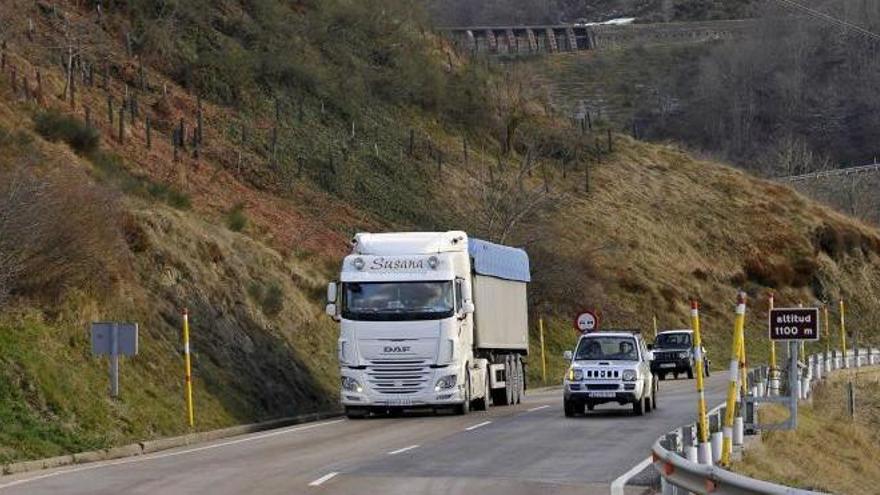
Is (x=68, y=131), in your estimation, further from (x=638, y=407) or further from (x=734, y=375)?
(x=734, y=375)

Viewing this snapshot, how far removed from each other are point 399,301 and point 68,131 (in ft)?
50.0

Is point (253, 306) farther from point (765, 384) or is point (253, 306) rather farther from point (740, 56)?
point (740, 56)

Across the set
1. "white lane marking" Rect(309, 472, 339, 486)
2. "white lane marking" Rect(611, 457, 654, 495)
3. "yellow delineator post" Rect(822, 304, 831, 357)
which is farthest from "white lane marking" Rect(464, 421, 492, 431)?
"yellow delineator post" Rect(822, 304, 831, 357)

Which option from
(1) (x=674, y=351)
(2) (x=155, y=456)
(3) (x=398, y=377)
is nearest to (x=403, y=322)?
(3) (x=398, y=377)

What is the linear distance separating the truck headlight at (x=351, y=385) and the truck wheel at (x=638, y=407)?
223 inches

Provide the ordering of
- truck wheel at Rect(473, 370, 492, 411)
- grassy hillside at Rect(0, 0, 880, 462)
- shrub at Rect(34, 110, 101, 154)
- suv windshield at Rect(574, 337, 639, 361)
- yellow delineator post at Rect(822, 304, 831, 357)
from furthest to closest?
yellow delineator post at Rect(822, 304, 831, 357), shrub at Rect(34, 110, 101, 154), truck wheel at Rect(473, 370, 492, 411), suv windshield at Rect(574, 337, 639, 361), grassy hillside at Rect(0, 0, 880, 462)

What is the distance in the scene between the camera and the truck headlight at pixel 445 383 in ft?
115

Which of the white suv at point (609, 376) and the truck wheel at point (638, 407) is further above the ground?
the white suv at point (609, 376)

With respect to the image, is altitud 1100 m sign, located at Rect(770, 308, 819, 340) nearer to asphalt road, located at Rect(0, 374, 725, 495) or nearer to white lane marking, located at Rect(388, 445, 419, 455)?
asphalt road, located at Rect(0, 374, 725, 495)

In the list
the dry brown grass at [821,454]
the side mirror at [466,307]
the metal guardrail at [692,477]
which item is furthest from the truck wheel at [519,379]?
the metal guardrail at [692,477]

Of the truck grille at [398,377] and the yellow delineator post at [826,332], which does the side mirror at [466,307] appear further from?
the yellow delineator post at [826,332]

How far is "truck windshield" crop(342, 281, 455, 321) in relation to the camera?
115 feet

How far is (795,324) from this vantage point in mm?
24328

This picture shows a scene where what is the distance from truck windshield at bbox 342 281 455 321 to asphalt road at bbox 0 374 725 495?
7.18ft
